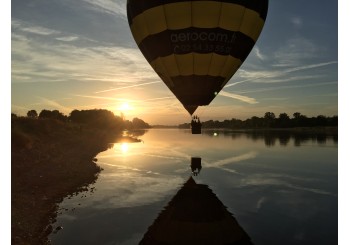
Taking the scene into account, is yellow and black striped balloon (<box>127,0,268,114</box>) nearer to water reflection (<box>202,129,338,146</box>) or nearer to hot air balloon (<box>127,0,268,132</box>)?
hot air balloon (<box>127,0,268,132</box>)

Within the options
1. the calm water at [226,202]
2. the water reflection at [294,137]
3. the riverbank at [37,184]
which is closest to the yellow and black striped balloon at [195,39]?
the calm water at [226,202]

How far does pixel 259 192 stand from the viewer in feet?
94.8

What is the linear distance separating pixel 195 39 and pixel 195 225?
11.3 m

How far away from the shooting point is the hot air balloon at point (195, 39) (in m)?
18.5

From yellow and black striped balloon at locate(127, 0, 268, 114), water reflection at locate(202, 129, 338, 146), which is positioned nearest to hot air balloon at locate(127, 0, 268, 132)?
yellow and black striped balloon at locate(127, 0, 268, 114)

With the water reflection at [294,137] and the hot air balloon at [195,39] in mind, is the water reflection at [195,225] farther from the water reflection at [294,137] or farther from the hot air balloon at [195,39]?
the water reflection at [294,137]

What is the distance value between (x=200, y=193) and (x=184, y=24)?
49.7 feet

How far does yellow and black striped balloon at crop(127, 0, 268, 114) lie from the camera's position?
18.5m

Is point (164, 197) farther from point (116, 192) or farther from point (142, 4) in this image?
point (142, 4)

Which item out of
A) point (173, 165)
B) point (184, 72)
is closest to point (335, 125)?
point (173, 165)

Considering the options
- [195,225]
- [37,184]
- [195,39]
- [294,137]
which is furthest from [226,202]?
[294,137]

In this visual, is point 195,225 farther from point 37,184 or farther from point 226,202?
point 37,184

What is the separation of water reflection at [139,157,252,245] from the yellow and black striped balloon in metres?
7.04
